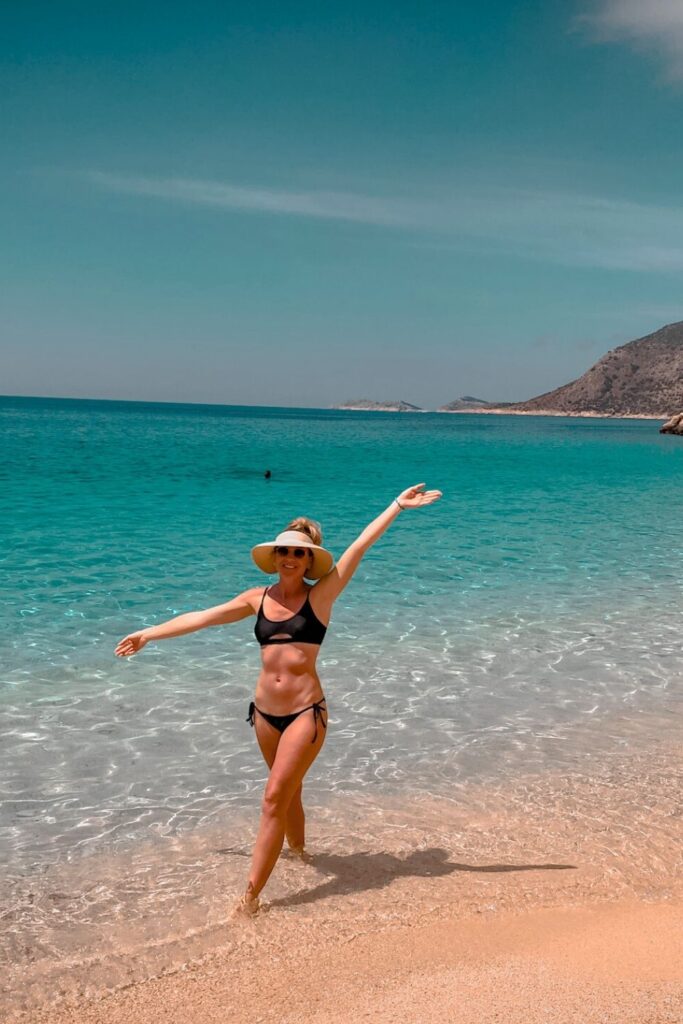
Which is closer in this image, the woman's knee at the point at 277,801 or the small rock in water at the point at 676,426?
the woman's knee at the point at 277,801

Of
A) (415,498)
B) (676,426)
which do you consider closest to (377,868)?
(415,498)

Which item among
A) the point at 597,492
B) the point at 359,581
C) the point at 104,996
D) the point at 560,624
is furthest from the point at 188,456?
the point at 104,996

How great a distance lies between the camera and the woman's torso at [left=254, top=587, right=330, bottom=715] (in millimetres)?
4734

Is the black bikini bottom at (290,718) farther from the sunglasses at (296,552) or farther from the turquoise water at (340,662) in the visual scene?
the turquoise water at (340,662)

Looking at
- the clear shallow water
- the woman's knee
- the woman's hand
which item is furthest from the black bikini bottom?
the clear shallow water

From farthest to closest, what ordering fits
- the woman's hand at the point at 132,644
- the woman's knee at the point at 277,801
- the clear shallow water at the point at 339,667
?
1. the clear shallow water at the point at 339,667
2. the woman's hand at the point at 132,644
3. the woman's knee at the point at 277,801

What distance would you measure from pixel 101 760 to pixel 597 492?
92.3 feet

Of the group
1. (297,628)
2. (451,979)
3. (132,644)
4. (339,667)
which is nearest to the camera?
(451,979)

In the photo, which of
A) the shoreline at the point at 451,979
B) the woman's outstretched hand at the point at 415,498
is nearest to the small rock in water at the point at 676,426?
the woman's outstretched hand at the point at 415,498

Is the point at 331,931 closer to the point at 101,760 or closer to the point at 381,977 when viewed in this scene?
the point at 381,977

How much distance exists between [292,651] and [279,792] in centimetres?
74

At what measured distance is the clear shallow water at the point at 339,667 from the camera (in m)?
6.55

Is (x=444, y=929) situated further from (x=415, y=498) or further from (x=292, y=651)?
(x=415, y=498)

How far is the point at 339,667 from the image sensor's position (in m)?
9.55
